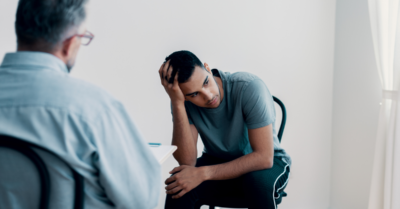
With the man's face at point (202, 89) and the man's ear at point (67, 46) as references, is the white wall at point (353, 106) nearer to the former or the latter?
the man's face at point (202, 89)

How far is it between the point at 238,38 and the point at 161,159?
1.39 m

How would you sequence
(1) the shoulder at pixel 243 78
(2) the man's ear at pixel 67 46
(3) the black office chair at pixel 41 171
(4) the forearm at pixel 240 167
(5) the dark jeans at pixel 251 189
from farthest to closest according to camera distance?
1. (1) the shoulder at pixel 243 78
2. (4) the forearm at pixel 240 167
3. (5) the dark jeans at pixel 251 189
4. (2) the man's ear at pixel 67 46
5. (3) the black office chair at pixel 41 171

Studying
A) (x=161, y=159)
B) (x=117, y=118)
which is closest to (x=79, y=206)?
(x=117, y=118)

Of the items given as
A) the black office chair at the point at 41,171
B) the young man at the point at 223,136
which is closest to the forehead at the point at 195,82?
the young man at the point at 223,136

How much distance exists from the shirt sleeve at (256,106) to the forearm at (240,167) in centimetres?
13

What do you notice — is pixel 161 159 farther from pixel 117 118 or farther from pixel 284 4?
pixel 284 4

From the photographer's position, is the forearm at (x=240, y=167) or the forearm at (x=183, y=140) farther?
the forearm at (x=183, y=140)

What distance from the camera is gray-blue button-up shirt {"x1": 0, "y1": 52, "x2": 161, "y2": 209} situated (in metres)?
0.66

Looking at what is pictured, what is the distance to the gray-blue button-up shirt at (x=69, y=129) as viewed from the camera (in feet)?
2.15

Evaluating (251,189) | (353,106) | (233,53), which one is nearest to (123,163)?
(251,189)

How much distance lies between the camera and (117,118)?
2.34ft

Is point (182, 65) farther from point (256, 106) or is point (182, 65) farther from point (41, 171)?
point (41, 171)

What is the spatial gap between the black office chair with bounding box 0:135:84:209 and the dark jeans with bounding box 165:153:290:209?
696 millimetres

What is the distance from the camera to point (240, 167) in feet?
4.43
